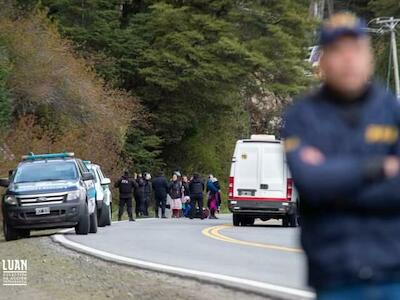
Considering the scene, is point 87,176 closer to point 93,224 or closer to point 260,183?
point 93,224

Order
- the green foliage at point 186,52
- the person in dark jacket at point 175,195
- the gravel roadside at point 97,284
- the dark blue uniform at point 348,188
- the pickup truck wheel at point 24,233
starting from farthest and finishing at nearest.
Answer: the green foliage at point 186,52
the person in dark jacket at point 175,195
the pickup truck wheel at point 24,233
the gravel roadside at point 97,284
the dark blue uniform at point 348,188

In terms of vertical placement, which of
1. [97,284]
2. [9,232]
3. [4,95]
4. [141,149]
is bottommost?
[97,284]

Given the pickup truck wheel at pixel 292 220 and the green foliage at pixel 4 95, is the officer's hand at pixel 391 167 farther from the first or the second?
the green foliage at pixel 4 95

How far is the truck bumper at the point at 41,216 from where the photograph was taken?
21.1 metres

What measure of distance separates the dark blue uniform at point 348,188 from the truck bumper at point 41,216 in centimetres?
1752

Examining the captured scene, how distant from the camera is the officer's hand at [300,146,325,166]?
393cm

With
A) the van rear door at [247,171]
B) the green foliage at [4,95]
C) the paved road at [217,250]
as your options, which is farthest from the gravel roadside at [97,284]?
the green foliage at [4,95]

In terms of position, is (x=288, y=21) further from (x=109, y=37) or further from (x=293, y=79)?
(x=109, y=37)

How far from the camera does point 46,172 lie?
22.6m

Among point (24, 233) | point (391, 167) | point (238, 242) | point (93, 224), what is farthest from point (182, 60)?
point (391, 167)

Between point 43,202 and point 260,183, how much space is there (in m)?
9.13

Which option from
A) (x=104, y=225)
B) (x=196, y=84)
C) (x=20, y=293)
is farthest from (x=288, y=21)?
(x=20, y=293)

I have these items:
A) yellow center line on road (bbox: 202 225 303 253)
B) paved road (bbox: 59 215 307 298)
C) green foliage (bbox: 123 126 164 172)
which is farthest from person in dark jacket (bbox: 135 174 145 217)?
paved road (bbox: 59 215 307 298)

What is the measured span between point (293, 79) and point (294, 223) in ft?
83.1
